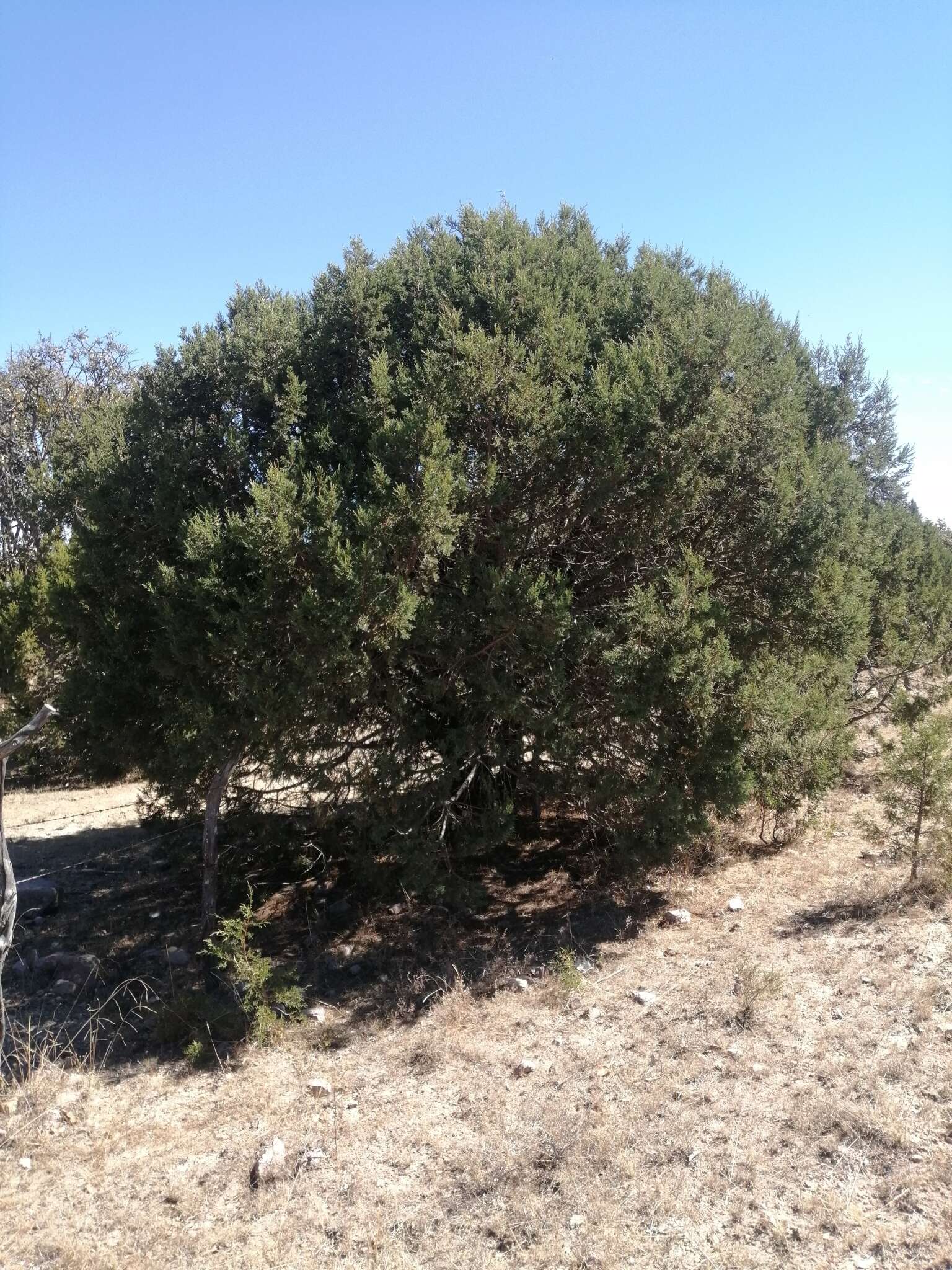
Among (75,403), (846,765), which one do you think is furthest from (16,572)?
(846,765)

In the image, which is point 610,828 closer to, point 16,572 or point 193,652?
point 193,652

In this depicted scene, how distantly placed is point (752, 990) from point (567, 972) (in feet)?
4.86

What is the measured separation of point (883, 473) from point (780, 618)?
1169 cm

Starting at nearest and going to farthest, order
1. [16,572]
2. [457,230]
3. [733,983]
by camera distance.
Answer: [733,983] < [457,230] < [16,572]

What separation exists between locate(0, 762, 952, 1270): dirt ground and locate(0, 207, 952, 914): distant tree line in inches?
40.8

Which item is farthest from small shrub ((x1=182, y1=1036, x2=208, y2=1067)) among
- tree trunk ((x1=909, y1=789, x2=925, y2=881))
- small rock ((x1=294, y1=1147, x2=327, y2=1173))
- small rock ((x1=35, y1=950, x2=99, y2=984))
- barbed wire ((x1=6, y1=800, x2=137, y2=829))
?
barbed wire ((x1=6, y1=800, x2=137, y2=829))

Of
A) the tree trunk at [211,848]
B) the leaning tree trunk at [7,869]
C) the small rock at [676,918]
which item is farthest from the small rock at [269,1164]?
the small rock at [676,918]

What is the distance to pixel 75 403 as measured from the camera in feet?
66.3

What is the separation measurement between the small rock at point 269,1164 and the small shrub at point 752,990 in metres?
3.06

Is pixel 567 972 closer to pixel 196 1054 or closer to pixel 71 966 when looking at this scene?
pixel 196 1054

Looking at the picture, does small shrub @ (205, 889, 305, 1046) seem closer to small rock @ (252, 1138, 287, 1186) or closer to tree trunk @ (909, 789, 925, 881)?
small rock @ (252, 1138, 287, 1186)

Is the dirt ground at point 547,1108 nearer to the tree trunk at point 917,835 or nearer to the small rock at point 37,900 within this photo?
the tree trunk at point 917,835

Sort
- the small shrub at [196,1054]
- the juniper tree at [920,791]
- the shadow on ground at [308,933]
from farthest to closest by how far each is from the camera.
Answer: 1. the juniper tree at [920,791]
2. the shadow on ground at [308,933]
3. the small shrub at [196,1054]

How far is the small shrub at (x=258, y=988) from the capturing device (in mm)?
6281
